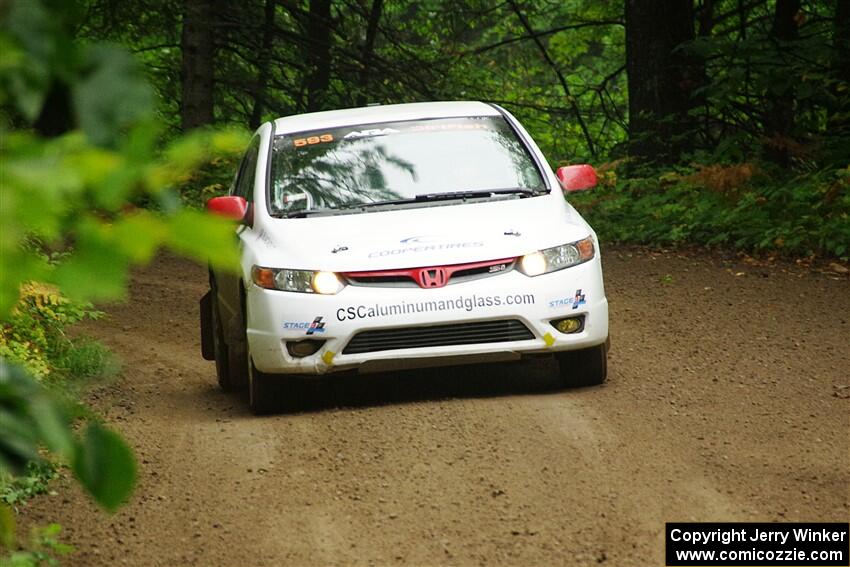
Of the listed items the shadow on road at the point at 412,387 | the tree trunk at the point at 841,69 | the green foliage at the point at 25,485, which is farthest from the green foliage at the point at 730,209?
the green foliage at the point at 25,485

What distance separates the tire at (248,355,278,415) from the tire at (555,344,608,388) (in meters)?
1.70

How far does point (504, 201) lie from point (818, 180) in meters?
7.70

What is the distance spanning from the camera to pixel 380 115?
30.7 ft

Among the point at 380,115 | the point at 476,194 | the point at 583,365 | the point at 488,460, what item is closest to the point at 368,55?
the point at 380,115

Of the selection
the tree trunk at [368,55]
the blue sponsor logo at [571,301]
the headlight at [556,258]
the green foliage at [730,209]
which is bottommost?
the green foliage at [730,209]

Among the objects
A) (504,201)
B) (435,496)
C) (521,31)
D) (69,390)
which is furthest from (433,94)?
(69,390)

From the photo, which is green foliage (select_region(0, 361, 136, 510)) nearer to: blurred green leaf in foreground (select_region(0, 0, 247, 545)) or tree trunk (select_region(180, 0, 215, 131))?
blurred green leaf in foreground (select_region(0, 0, 247, 545))

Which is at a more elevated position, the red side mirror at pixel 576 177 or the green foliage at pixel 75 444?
the green foliage at pixel 75 444

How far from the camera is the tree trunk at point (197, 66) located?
20703 millimetres

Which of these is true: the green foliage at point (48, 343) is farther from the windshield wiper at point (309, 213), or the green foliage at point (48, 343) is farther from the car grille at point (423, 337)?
the car grille at point (423, 337)

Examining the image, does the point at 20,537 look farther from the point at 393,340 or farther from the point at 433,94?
the point at 433,94

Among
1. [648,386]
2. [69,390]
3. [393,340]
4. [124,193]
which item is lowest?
[648,386]

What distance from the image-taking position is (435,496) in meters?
5.89

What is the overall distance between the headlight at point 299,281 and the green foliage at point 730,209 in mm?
7567
